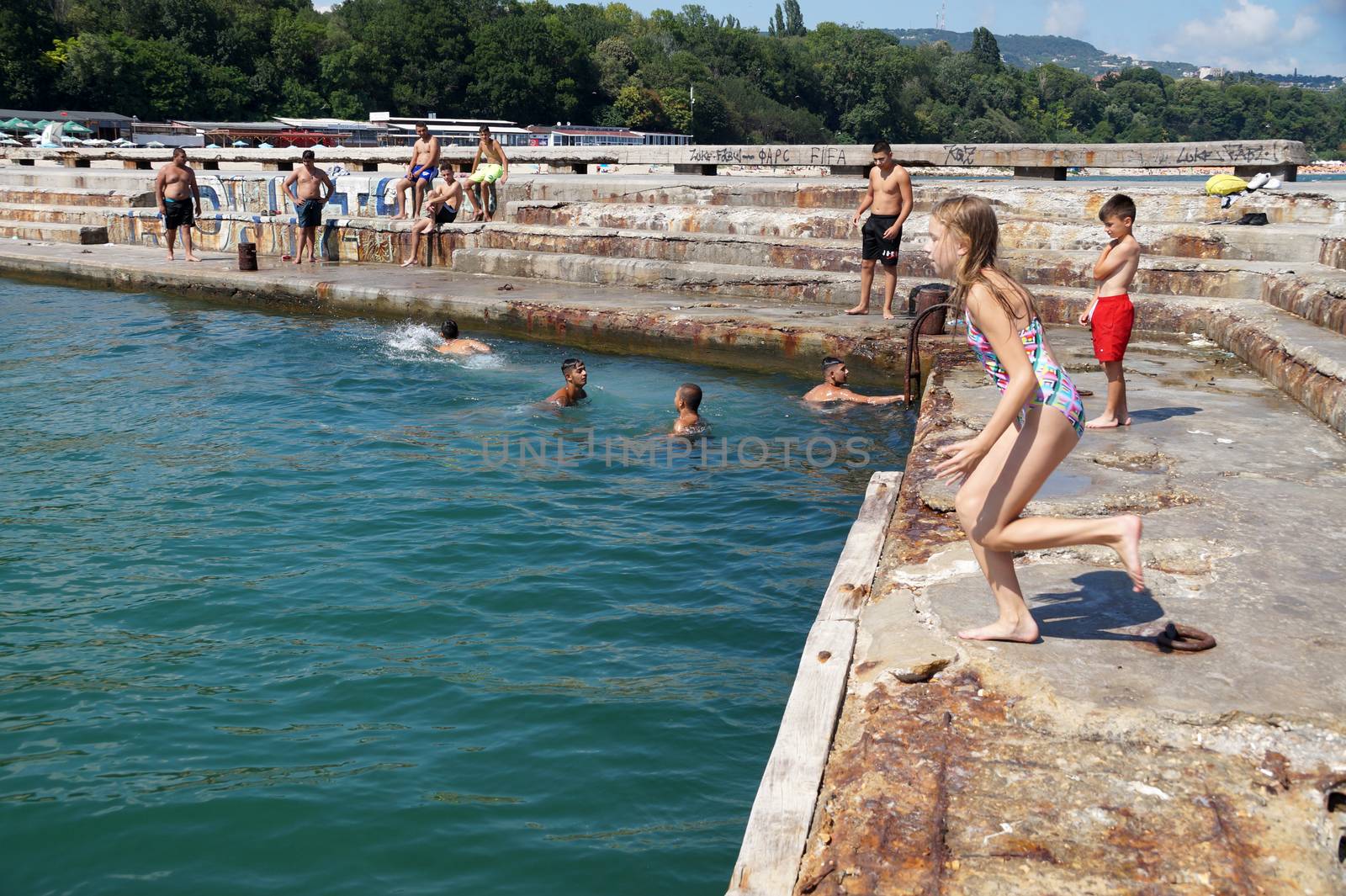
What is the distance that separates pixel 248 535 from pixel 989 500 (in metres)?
5.06

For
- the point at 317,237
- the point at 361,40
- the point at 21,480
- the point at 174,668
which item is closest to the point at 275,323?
the point at 317,237

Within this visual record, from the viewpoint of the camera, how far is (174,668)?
535 cm

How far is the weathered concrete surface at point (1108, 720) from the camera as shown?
268 cm

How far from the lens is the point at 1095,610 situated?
4012 mm

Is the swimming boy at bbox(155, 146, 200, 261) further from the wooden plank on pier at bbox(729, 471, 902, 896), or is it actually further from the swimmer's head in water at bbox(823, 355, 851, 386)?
the wooden plank on pier at bbox(729, 471, 902, 896)

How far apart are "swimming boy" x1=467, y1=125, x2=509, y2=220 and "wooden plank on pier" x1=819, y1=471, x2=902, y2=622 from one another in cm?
1237

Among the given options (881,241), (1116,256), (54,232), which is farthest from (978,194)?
(54,232)

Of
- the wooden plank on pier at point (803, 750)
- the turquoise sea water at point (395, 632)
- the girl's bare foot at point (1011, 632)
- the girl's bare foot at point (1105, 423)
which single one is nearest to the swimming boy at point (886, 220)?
the turquoise sea water at point (395, 632)

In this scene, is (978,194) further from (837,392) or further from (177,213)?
(177,213)

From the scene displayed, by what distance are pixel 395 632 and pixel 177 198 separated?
14.0m

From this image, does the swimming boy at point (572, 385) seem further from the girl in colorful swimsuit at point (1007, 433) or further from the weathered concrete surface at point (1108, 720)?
the girl in colorful swimsuit at point (1007, 433)

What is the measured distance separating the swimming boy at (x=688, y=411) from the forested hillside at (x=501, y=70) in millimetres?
71972

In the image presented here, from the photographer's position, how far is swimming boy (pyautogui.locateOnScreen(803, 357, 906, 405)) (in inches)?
368

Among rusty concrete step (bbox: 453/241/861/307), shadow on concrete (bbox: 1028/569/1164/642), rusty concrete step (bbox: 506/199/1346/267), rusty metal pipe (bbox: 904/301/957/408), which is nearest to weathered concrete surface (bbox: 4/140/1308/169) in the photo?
rusty concrete step (bbox: 506/199/1346/267)
